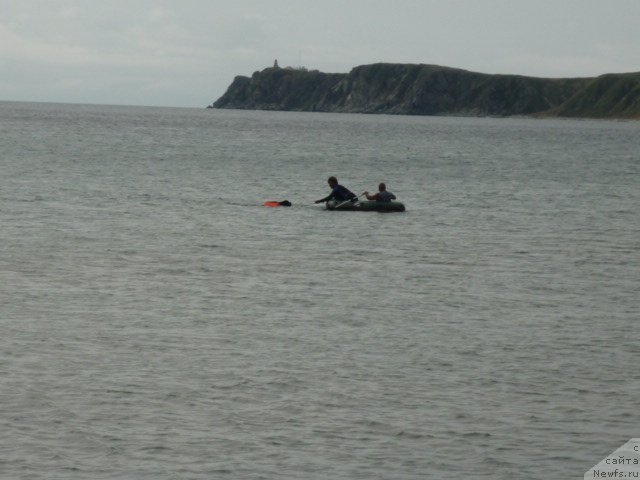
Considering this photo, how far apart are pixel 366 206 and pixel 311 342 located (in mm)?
25458

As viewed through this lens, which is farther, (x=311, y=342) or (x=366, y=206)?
(x=366, y=206)

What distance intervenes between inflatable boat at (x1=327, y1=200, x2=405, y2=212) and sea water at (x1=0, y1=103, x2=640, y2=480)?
1.23 ft

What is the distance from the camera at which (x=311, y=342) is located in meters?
21.4

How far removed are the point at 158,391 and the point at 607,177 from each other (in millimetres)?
63570

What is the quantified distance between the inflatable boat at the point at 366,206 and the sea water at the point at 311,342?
376 millimetres

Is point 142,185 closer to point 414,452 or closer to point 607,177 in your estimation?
point 607,177

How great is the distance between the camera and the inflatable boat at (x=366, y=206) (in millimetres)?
46344

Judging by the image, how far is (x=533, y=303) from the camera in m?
26.0

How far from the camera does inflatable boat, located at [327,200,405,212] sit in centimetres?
4634

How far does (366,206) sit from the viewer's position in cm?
4656

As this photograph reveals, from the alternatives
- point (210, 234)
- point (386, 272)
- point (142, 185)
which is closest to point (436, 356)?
point (386, 272)

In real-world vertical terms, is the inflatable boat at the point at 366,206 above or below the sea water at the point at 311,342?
above

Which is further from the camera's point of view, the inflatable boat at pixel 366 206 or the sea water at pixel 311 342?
the inflatable boat at pixel 366 206

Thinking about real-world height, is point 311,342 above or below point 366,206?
below
